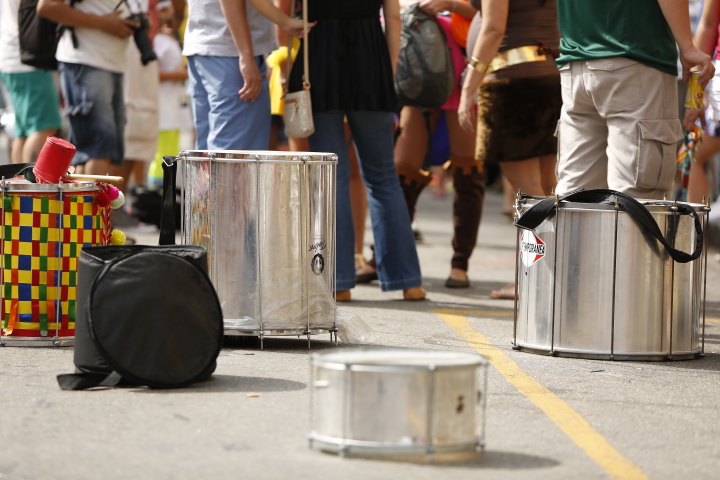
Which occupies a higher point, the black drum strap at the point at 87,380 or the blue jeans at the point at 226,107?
the blue jeans at the point at 226,107

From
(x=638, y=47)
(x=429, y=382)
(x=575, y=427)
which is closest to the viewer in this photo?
(x=429, y=382)

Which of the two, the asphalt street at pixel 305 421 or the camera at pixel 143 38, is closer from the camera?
the asphalt street at pixel 305 421

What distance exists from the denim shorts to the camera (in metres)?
0.33

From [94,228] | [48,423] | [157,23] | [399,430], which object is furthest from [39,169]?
[157,23]

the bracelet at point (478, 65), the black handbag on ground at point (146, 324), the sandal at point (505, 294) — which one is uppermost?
the bracelet at point (478, 65)

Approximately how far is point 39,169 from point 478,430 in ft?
7.05

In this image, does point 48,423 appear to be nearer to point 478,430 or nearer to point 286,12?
point 478,430

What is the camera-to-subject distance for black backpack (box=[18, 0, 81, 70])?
21.6 ft

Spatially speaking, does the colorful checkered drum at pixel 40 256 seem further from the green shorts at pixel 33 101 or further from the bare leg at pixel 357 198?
the green shorts at pixel 33 101

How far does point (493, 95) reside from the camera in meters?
6.25

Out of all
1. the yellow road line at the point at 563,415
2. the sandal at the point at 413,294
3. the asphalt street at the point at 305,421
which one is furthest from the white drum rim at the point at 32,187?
the sandal at the point at 413,294

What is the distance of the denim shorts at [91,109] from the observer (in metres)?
6.46

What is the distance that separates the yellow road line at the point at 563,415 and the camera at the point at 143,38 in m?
3.08

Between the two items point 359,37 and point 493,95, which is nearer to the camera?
point 359,37
